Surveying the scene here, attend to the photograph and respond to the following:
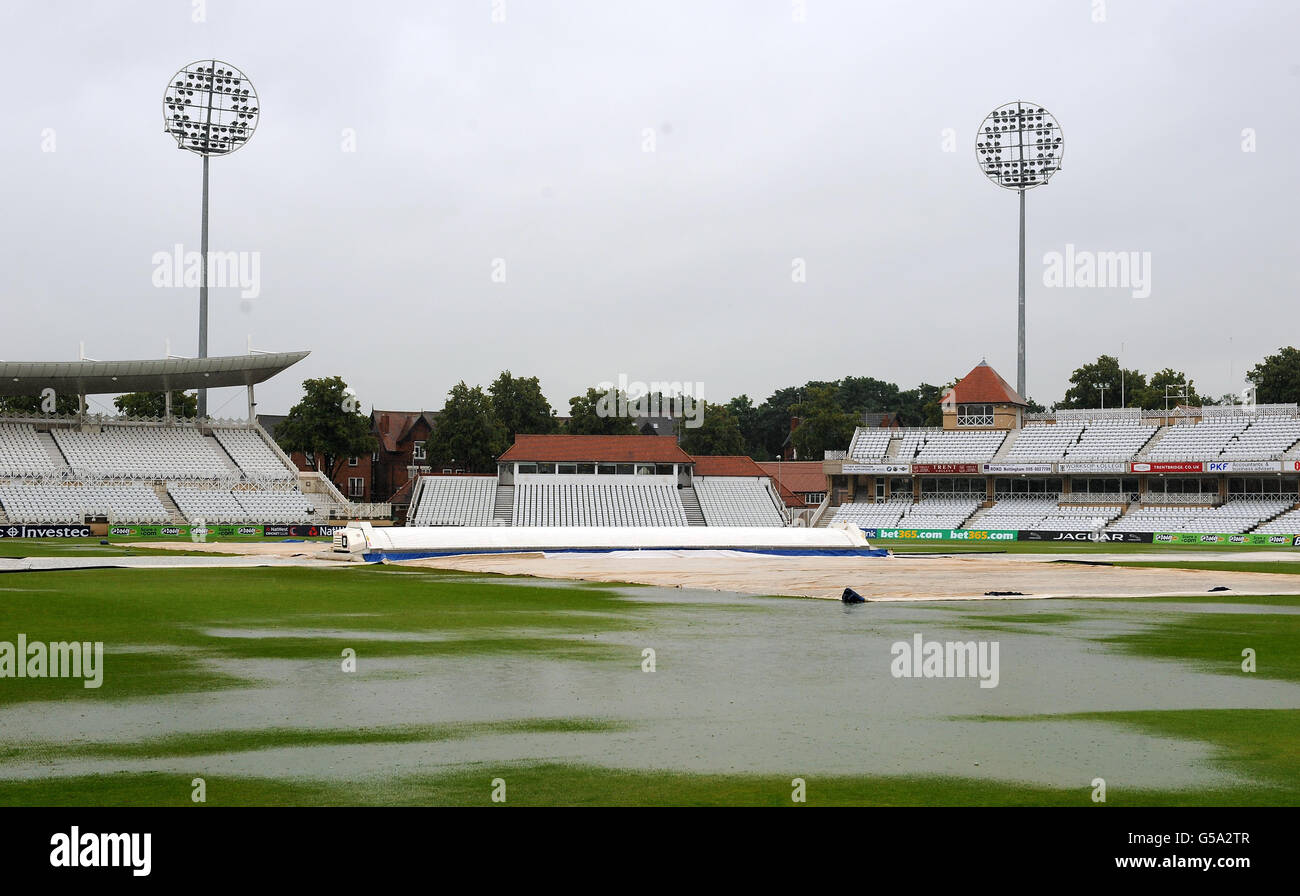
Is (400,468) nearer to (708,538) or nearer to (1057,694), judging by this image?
(708,538)

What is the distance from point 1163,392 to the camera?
404 ft

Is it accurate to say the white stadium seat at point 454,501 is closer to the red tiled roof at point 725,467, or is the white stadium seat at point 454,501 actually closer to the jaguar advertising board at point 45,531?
the red tiled roof at point 725,467

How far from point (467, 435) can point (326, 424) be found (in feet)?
39.9

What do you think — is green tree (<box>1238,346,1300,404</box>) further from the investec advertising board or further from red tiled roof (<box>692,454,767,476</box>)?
red tiled roof (<box>692,454,767,476</box>)

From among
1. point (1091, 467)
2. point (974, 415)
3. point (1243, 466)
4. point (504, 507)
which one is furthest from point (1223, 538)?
point (504, 507)

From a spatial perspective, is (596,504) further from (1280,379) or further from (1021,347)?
(1280,379)

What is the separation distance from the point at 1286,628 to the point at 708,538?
33.5 m

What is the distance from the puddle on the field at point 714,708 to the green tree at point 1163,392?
108m

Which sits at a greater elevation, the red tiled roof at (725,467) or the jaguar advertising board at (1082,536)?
the red tiled roof at (725,467)

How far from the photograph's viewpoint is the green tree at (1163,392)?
120 m

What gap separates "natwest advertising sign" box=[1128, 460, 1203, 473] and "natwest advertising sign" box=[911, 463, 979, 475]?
482 inches

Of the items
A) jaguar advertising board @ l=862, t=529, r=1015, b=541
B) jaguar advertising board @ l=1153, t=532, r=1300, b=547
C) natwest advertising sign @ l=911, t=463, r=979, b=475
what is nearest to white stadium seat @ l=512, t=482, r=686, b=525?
jaguar advertising board @ l=862, t=529, r=1015, b=541

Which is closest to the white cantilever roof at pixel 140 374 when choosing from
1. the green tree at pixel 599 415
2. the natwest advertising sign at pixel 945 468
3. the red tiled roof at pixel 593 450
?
the red tiled roof at pixel 593 450
